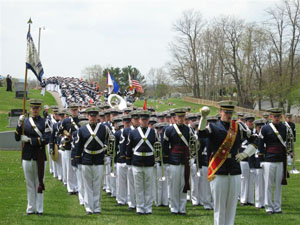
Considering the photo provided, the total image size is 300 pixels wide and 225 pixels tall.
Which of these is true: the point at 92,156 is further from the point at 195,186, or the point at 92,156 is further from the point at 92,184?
the point at 195,186

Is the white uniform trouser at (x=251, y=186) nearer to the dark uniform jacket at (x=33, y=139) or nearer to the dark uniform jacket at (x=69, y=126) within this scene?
the dark uniform jacket at (x=69, y=126)

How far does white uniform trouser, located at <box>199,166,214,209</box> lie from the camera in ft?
40.8

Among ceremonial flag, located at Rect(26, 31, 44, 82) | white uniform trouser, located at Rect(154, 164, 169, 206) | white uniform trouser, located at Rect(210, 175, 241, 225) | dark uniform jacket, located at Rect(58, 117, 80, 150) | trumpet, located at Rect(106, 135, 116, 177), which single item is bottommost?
white uniform trouser, located at Rect(154, 164, 169, 206)

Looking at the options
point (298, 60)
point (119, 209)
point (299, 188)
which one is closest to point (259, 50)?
point (298, 60)

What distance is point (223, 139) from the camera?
845 centimetres

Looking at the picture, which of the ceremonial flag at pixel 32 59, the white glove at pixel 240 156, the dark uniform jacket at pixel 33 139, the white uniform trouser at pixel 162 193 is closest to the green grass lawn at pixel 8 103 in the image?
the ceremonial flag at pixel 32 59

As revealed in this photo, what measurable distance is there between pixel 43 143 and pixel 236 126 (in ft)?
14.4

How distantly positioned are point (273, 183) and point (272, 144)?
90cm

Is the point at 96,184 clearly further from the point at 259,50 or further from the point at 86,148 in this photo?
the point at 259,50

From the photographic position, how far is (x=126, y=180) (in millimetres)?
13164

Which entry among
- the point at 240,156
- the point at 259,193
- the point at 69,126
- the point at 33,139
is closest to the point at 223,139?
the point at 240,156

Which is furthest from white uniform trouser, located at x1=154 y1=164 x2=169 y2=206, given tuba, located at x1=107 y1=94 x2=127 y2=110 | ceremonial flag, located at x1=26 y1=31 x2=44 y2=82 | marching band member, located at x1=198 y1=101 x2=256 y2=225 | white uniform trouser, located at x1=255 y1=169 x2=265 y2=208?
tuba, located at x1=107 y1=94 x2=127 y2=110

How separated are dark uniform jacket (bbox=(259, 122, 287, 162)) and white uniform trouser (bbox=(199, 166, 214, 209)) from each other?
1.66m

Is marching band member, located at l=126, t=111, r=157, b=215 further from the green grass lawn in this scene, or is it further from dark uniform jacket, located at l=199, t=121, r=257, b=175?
the green grass lawn
